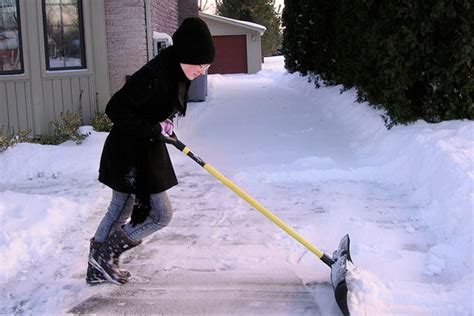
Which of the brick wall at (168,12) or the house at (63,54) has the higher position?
the brick wall at (168,12)

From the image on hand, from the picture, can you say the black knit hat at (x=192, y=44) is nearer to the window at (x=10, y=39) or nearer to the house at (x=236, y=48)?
the window at (x=10, y=39)

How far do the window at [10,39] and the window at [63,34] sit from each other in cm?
39

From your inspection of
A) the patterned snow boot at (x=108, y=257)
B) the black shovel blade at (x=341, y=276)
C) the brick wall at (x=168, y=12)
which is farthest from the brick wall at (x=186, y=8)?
the black shovel blade at (x=341, y=276)

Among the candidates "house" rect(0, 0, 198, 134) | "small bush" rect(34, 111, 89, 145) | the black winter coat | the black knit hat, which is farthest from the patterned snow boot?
"house" rect(0, 0, 198, 134)

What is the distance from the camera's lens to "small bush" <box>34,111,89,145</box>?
26.7ft

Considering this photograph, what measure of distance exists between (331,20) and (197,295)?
1080cm

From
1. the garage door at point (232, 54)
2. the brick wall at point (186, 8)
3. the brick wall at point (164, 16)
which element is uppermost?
the brick wall at point (186, 8)

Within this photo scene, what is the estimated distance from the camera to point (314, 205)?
5918 millimetres

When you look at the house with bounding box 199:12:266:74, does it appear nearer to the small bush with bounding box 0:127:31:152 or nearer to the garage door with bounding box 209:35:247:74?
the garage door with bounding box 209:35:247:74

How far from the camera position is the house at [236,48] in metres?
31.3

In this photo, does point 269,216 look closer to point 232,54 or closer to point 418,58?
point 418,58

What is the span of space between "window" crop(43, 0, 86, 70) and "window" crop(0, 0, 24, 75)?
1.29 ft

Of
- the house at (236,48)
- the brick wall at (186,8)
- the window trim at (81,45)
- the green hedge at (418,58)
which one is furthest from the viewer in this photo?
the house at (236,48)

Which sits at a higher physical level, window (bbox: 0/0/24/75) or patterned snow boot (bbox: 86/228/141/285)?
window (bbox: 0/0/24/75)
